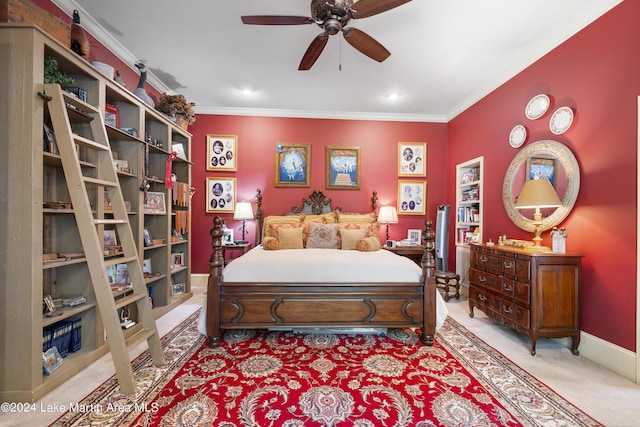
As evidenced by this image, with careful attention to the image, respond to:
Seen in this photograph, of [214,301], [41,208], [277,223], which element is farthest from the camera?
[277,223]

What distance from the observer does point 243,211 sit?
4.30 metres

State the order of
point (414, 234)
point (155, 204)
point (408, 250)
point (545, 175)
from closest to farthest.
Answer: point (545, 175) < point (155, 204) < point (408, 250) < point (414, 234)

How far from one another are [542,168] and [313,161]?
125 inches

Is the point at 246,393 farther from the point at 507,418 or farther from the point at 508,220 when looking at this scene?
the point at 508,220

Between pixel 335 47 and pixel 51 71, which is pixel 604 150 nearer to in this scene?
pixel 335 47

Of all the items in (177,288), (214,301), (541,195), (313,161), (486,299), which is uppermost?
(313,161)

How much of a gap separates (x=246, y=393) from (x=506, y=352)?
227 centimetres

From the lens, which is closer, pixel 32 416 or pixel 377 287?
pixel 32 416

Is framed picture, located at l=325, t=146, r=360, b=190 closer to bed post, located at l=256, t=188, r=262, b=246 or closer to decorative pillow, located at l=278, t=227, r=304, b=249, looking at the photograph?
bed post, located at l=256, t=188, r=262, b=246

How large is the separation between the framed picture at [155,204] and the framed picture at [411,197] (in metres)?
3.72

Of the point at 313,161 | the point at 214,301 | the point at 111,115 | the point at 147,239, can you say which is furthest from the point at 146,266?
the point at 313,161

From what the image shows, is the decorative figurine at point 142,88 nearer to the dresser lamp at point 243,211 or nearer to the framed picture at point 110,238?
the framed picture at point 110,238

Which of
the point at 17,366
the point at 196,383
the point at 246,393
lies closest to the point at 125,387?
the point at 196,383

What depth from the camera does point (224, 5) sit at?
236 cm
